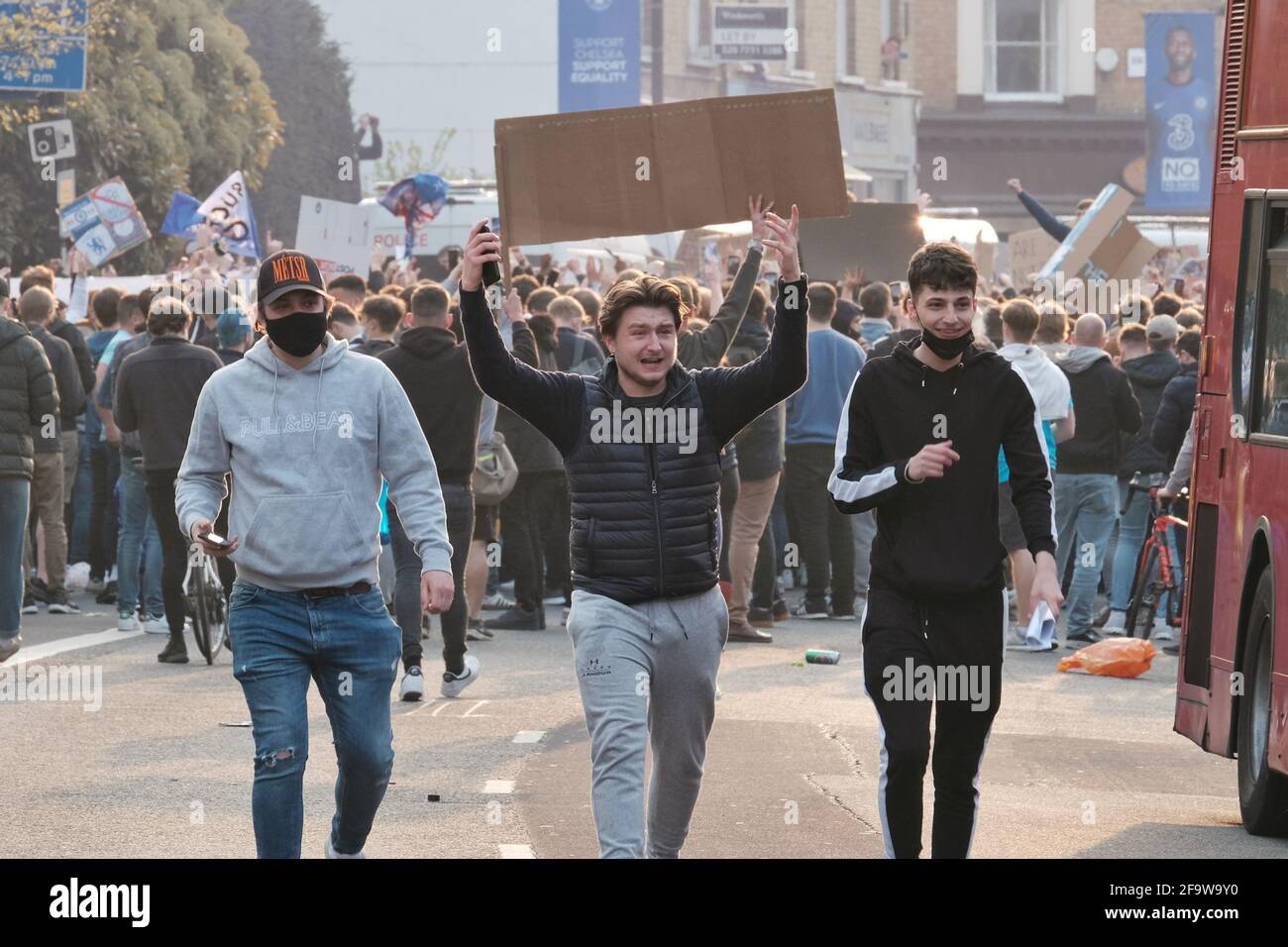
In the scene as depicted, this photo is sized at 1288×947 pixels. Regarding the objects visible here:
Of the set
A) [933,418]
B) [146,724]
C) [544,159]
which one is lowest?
[146,724]

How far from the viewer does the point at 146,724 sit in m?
11.4

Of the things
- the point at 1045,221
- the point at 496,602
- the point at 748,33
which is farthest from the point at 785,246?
the point at 748,33

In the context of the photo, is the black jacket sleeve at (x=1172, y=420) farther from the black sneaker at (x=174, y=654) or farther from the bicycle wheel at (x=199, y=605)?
the black sneaker at (x=174, y=654)

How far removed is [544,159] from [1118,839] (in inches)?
139

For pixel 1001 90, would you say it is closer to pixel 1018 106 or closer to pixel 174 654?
pixel 1018 106

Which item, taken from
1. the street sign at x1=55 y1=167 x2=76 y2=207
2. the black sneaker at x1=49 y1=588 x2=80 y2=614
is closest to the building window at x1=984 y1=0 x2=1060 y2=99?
the street sign at x1=55 y1=167 x2=76 y2=207

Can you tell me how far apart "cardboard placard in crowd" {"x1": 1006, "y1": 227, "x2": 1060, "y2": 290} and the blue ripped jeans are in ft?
63.3

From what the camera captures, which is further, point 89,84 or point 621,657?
point 89,84

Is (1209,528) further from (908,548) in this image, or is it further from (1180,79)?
(1180,79)

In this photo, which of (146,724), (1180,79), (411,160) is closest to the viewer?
(146,724)

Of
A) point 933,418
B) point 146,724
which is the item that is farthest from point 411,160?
point 933,418

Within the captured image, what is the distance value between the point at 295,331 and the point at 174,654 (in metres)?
7.31

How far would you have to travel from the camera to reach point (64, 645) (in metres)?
14.5

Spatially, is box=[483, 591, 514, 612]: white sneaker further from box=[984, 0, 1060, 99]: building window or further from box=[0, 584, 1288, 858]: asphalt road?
box=[984, 0, 1060, 99]: building window
